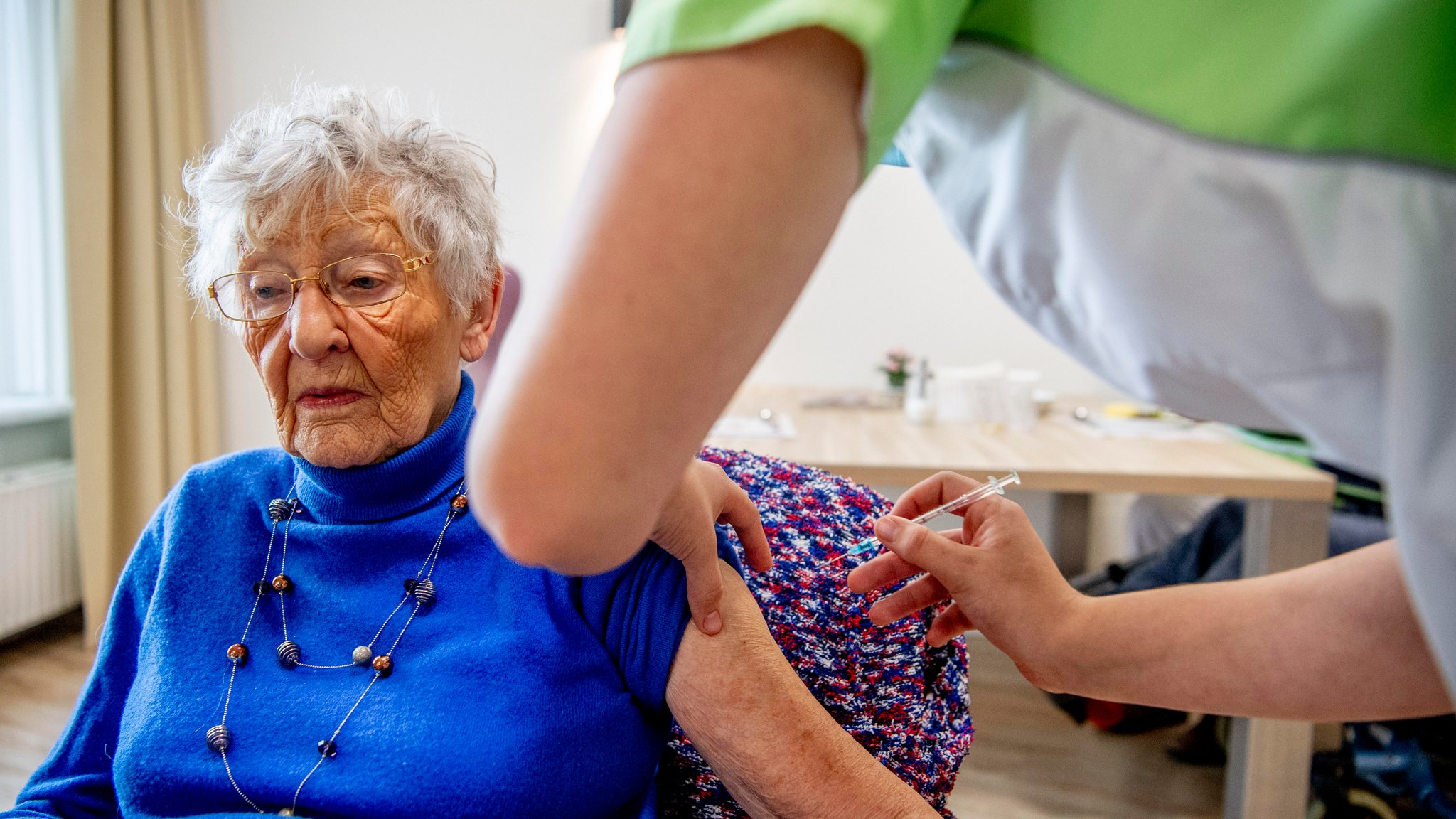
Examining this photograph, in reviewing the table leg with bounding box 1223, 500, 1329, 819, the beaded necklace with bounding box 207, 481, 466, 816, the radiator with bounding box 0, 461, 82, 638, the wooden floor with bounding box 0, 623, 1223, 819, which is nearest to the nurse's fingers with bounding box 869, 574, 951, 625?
the beaded necklace with bounding box 207, 481, 466, 816

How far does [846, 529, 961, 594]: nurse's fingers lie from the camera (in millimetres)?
1019

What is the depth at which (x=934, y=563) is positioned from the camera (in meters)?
0.91

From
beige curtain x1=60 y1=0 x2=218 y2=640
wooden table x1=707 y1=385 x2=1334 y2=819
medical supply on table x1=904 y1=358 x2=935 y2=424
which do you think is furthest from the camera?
beige curtain x1=60 y1=0 x2=218 y2=640

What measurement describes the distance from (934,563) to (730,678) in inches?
10.6

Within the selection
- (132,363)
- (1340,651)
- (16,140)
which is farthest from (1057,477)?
(16,140)

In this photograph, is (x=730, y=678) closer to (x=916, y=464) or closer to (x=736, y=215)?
(x=736, y=215)

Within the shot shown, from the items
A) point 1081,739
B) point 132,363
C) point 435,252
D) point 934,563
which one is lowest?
point 1081,739

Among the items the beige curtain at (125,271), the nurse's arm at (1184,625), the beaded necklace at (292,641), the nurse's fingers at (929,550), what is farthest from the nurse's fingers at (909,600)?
the beige curtain at (125,271)

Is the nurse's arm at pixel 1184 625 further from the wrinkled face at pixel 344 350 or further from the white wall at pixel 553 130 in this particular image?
the white wall at pixel 553 130

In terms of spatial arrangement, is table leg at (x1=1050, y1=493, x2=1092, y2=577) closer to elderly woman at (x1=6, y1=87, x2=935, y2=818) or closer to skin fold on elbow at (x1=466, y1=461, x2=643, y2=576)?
elderly woman at (x1=6, y1=87, x2=935, y2=818)

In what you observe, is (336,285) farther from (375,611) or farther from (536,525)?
(536,525)

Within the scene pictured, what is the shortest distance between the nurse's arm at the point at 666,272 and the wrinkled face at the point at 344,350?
0.86m

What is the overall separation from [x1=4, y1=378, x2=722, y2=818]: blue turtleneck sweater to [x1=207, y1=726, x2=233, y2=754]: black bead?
1 cm

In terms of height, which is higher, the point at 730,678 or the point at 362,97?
the point at 362,97
